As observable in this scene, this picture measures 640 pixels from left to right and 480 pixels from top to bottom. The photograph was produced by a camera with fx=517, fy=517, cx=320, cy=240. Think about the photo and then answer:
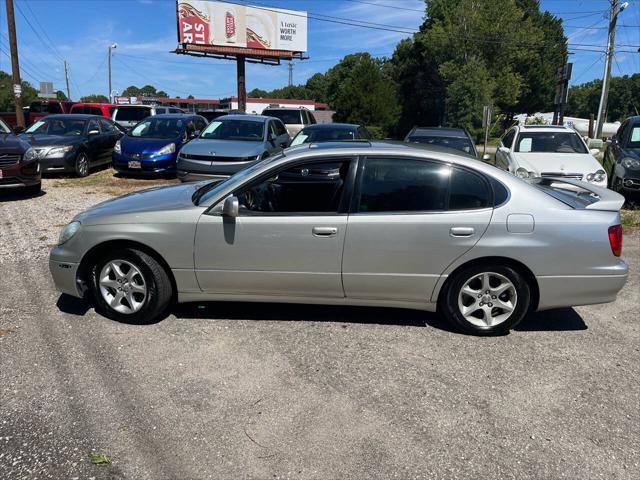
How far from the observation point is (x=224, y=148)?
10383 millimetres

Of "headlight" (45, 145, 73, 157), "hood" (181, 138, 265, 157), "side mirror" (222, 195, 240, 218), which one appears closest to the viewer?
"side mirror" (222, 195, 240, 218)

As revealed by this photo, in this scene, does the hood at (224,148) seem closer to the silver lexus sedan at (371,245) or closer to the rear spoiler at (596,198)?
the silver lexus sedan at (371,245)

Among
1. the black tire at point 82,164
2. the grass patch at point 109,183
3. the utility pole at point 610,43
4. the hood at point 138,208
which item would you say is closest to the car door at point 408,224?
the hood at point 138,208

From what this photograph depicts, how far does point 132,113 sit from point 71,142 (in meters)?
9.73

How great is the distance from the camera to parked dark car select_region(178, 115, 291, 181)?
10.1 m

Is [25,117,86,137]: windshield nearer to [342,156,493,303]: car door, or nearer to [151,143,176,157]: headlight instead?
[151,143,176,157]: headlight

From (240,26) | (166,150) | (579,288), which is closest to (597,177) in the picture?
(579,288)

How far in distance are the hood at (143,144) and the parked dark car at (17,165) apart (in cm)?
260

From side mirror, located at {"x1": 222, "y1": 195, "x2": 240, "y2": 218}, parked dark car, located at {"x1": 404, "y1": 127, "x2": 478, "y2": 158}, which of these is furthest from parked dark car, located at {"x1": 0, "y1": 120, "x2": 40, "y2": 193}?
parked dark car, located at {"x1": 404, "y1": 127, "x2": 478, "y2": 158}

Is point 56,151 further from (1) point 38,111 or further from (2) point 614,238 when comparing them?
(1) point 38,111

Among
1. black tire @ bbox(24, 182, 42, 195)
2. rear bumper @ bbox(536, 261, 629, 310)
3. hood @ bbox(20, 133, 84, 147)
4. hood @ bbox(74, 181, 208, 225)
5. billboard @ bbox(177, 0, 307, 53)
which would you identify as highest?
billboard @ bbox(177, 0, 307, 53)

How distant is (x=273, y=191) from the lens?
4543mm

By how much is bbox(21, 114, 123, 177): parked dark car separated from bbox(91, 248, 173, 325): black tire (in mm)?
9053

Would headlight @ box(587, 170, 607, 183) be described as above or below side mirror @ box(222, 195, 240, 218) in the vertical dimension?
below
